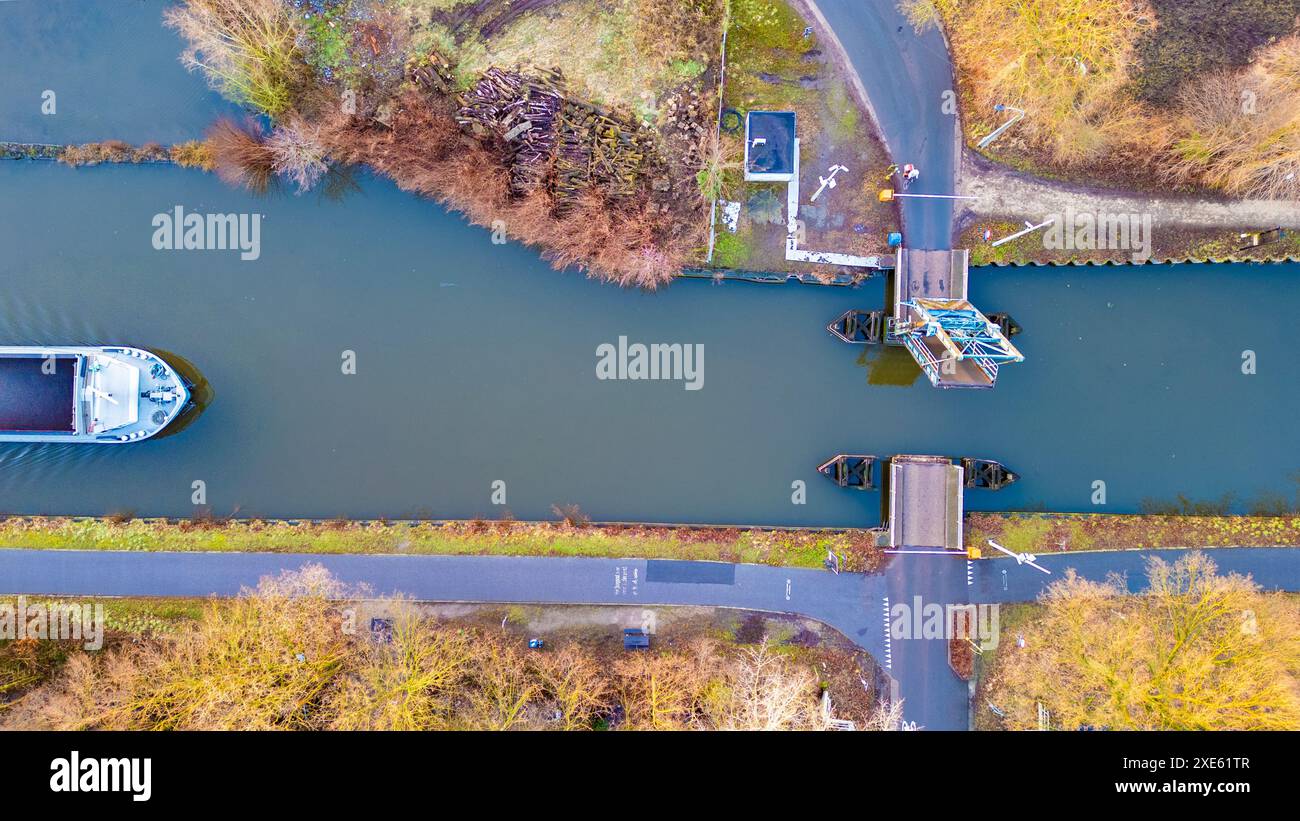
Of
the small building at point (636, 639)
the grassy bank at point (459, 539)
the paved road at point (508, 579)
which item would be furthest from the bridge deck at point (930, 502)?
the small building at point (636, 639)

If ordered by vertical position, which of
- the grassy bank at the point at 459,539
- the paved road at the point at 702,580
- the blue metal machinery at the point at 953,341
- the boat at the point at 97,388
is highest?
the blue metal machinery at the point at 953,341

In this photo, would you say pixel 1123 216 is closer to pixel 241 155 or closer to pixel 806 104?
pixel 806 104

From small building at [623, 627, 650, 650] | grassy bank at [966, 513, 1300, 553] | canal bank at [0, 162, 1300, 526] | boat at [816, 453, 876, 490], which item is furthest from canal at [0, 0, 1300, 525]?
small building at [623, 627, 650, 650]

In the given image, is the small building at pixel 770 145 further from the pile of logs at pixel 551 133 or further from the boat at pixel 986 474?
the boat at pixel 986 474

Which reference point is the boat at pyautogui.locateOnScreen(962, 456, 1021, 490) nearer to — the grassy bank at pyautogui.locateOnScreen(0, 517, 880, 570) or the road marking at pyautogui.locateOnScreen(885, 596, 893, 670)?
the grassy bank at pyautogui.locateOnScreen(0, 517, 880, 570)

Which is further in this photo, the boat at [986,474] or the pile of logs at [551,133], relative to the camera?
the boat at [986,474]
